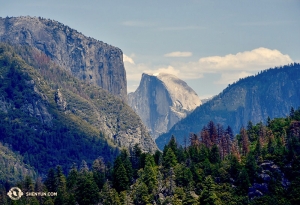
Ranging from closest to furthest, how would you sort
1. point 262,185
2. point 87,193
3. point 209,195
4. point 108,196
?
point 209,195
point 108,196
point 87,193
point 262,185

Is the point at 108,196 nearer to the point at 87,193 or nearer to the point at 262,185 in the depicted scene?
the point at 87,193

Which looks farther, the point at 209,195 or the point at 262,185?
the point at 262,185

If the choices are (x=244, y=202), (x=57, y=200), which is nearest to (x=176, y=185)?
(x=244, y=202)

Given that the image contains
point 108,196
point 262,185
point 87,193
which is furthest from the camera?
point 262,185

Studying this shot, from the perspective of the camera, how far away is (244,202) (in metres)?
189


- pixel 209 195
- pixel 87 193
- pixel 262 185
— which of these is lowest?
pixel 209 195

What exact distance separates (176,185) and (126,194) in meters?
15.0

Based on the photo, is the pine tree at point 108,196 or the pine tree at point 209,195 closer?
the pine tree at point 209,195

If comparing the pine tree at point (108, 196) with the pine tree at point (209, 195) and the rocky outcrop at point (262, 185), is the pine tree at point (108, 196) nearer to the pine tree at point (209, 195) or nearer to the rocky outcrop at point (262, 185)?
the pine tree at point (209, 195)

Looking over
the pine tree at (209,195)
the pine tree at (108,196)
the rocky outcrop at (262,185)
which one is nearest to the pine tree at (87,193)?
the pine tree at (108,196)

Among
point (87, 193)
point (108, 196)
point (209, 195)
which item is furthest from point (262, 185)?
point (87, 193)

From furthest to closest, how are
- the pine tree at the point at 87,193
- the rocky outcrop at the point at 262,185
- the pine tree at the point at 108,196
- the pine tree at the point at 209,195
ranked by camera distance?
the rocky outcrop at the point at 262,185 → the pine tree at the point at 87,193 → the pine tree at the point at 108,196 → the pine tree at the point at 209,195

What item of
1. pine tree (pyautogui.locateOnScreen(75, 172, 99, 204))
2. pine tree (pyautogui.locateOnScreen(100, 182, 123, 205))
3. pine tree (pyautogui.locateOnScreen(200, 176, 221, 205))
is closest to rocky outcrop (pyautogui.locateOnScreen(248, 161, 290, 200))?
pine tree (pyautogui.locateOnScreen(200, 176, 221, 205))

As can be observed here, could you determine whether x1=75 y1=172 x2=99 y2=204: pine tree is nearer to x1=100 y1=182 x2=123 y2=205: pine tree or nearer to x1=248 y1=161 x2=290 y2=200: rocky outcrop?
x1=100 y1=182 x2=123 y2=205: pine tree
